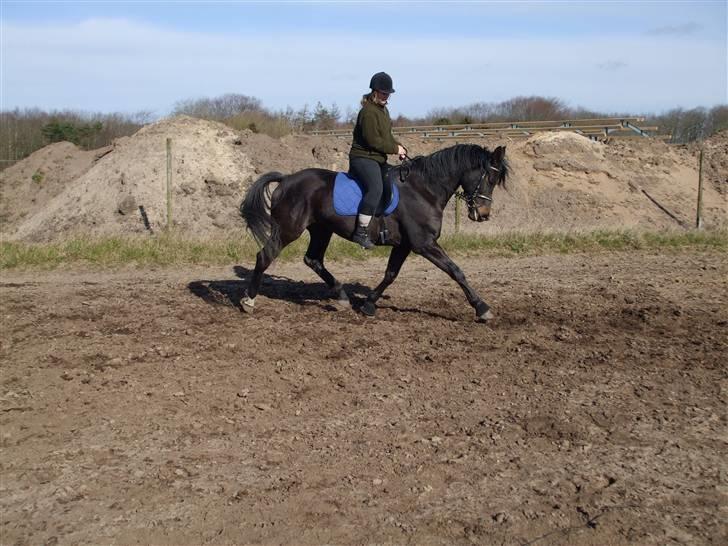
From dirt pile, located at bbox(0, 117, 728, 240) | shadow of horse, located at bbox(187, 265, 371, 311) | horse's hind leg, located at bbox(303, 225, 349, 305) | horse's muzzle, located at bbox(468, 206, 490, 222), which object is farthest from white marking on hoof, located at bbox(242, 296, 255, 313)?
dirt pile, located at bbox(0, 117, 728, 240)

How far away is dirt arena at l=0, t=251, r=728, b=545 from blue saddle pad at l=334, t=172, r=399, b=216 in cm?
131

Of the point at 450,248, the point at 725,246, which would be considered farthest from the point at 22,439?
the point at 725,246

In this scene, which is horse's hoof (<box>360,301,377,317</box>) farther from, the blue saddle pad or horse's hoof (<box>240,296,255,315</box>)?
horse's hoof (<box>240,296,255,315</box>)

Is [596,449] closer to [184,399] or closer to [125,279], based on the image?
[184,399]

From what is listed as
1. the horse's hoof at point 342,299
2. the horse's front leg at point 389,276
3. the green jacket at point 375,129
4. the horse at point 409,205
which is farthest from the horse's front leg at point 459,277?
the horse's hoof at point 342,299

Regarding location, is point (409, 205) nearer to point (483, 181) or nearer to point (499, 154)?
point (483, 181)

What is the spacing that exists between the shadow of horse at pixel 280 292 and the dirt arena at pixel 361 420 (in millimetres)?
156

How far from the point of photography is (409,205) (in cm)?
913

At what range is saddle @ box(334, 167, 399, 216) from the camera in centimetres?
903

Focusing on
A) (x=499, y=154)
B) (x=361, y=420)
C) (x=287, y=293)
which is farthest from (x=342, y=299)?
(x=361, y=420)

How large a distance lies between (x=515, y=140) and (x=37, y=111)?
87.8ft

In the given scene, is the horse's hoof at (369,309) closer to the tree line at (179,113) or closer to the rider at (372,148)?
the rider at (372,148)

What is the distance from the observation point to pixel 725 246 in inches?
607

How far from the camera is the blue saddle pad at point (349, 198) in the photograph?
29.7 ft
